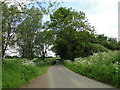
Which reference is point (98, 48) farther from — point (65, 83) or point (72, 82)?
point (65, 83)

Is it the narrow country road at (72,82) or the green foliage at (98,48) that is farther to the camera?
the green foliage at (98,48)

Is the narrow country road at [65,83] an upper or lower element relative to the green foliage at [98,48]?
lower

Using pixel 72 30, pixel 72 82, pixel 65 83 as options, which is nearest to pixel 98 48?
pixel 72 30

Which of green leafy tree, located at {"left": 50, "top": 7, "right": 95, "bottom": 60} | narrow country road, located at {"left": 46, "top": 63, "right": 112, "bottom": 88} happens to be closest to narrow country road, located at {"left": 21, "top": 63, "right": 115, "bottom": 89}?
narrow country road, located at {"left": 46, "top": 63, "right": 112, "bottom": 88}

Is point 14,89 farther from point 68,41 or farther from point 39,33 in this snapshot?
point 39,33

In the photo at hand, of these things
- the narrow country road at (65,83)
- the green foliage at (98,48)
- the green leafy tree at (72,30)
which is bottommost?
the narrow country road at (65,83)

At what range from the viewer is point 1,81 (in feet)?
19.6

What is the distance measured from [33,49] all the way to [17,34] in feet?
75.0

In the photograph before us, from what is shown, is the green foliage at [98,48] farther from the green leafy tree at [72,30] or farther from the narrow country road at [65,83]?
the narrow country road at [65,83]

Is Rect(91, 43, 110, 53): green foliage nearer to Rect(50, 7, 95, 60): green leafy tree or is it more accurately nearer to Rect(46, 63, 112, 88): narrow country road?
Rect(50, 7, 95, 60): green leafy tree

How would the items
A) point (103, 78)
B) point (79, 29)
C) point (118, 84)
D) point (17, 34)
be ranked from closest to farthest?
1. point (118, 84)
2. point (103, 78)
3. point (17, 34)
4. point (79, 29)

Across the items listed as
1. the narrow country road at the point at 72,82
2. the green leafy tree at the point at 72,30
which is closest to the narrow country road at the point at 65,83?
the narrow country road at the point at 72,82

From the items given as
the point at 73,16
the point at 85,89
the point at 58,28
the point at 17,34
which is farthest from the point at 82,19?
the point at 85,89

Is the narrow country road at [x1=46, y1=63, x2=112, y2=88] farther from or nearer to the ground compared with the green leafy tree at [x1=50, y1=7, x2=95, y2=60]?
nearer to the ground
